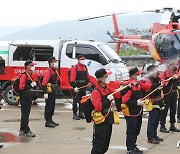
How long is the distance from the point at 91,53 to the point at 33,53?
6.97ft

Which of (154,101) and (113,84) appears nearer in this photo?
(154,101)

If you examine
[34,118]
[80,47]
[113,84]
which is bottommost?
[34,118]

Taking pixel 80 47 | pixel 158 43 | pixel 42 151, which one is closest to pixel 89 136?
pixel 42 151

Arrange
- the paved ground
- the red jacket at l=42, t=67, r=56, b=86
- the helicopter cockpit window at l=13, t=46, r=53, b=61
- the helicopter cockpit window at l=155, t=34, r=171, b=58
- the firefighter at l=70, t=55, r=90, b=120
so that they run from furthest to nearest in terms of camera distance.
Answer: the helicopter cockpit window at l=155, t=34, r=171, b=58 < the helicopter cockpit window at l=13, t=46, r=53, b=61 < the firefighter at l=70, t=55, r=90, b=120 < the red jacket at l=42, t=67, r=56, b=86 < the paved ground

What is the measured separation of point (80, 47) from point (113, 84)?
1765 mm

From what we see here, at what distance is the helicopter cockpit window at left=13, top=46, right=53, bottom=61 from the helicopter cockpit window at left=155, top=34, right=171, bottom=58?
221 inches

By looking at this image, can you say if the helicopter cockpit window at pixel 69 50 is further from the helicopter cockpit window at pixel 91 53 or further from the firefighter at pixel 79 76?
the firefighter at pixel 79 76

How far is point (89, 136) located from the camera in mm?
9922

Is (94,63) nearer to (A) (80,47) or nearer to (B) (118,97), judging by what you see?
(A) (80,47)

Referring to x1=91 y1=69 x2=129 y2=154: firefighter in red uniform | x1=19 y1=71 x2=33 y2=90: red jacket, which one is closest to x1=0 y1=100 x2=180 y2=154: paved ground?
x1=19 y1=71 x2=33 y2=90: red jacket

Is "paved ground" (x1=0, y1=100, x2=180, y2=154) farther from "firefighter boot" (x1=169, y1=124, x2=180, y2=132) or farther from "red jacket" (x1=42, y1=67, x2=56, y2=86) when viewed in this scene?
"red jacket" (x1=42, y1=67, x2=56, y2=86)

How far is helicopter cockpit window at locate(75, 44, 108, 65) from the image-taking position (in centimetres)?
1421

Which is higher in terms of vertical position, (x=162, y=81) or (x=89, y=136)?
(x=162, y=81)

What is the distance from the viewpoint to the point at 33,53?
1505 centimetres
